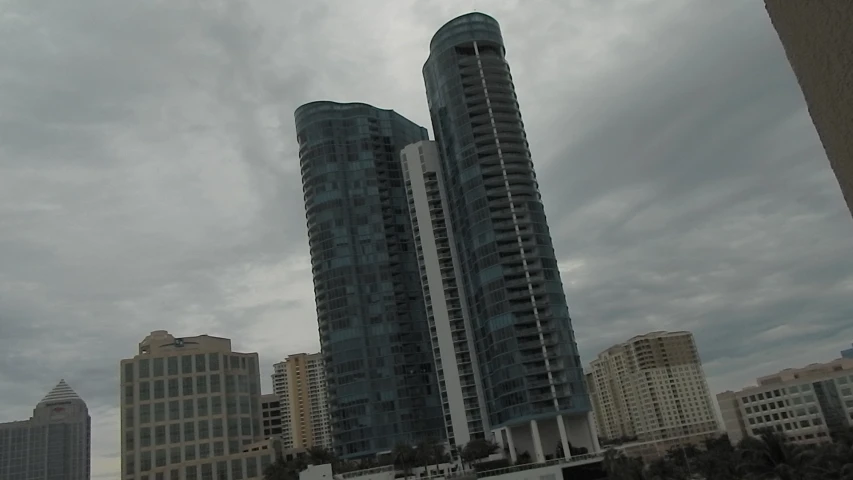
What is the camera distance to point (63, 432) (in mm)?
180375

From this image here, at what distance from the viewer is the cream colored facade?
15112 centimetres

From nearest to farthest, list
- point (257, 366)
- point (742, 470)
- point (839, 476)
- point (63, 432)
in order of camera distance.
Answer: point (839, 476) < point (742, 470) < point (257, 366) < point (63, 432)

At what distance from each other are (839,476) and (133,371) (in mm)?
92019

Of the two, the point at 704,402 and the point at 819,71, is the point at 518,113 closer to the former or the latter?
the point at 819,71

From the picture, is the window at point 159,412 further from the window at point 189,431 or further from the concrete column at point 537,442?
the concrete column at point 537,442

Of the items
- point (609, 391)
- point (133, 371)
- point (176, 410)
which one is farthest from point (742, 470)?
point (609, 391)

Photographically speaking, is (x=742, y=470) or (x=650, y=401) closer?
(x=742, y=470)

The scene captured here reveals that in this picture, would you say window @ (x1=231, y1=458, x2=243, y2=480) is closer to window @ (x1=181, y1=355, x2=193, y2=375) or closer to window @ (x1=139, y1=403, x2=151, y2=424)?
window @ (x1=139, y1=403, x2=151, y2=424)

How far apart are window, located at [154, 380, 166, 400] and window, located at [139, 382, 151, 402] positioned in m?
0.99

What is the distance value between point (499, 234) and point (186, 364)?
55.4 metres

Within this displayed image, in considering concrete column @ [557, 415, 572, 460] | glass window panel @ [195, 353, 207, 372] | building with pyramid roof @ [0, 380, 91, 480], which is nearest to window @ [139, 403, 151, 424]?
glass window panel @ [195, 353, 207, 372]

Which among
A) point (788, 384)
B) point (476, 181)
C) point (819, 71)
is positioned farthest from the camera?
point (788, 384)

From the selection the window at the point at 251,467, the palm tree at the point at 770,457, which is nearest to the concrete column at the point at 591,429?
the palm tree at the point at 770,457

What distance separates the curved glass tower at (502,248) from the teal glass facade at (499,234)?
0.42 ft
